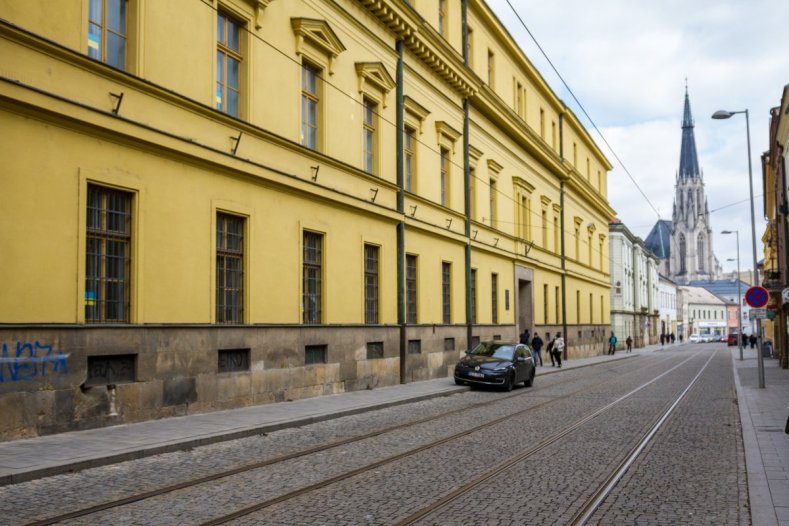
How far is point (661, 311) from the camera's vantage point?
111 metres

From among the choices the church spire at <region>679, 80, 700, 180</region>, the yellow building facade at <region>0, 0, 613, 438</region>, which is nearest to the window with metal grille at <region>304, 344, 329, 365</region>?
the yellow building facade at <region>0, 0, 613, 438</region>

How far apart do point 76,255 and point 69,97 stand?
2.37m

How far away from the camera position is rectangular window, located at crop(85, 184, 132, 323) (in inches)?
484

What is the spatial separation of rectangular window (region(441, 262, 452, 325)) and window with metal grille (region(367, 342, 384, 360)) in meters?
5.54

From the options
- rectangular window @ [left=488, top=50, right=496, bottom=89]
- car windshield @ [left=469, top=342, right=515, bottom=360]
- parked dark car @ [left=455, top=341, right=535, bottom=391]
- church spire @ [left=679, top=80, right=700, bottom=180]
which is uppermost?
church spire @ [left=679, top=80, right=700, bottom=180]

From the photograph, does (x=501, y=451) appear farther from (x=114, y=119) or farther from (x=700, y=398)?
(x=700, y=398)

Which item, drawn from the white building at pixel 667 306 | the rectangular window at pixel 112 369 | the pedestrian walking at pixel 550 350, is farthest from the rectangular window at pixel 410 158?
the white building at pixel 667 306

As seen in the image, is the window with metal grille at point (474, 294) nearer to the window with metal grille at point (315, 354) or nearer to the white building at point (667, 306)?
the window with metal grille at point (315, 354)

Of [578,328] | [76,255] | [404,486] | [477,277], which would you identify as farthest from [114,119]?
[578,328]

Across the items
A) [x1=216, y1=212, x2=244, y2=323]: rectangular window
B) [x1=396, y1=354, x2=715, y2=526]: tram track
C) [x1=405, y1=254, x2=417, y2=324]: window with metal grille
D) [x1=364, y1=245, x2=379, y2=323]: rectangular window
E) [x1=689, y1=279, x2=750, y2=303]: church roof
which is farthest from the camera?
[x1=689, y1=279, x2=750, y2=303]: church roof

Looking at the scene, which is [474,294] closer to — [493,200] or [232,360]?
[493,200]

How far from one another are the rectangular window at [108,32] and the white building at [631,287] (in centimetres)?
6047

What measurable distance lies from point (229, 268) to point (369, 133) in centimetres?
814

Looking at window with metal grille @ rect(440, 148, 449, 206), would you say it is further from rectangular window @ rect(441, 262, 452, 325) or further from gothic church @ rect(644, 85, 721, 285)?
gothic church @ rect(644, 85, 721, 285)
